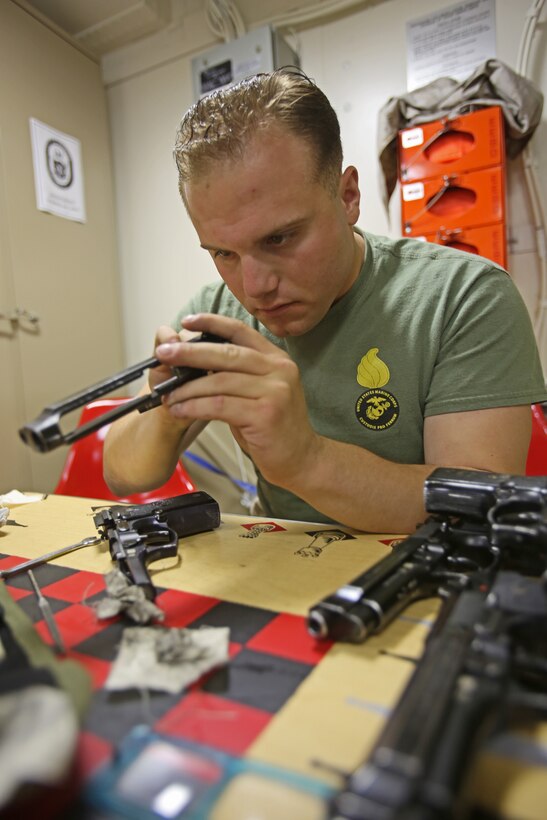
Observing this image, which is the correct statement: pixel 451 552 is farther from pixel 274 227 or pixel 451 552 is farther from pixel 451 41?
pixel 451 41

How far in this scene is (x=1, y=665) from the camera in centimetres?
46

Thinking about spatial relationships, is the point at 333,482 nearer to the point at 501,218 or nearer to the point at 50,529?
the point at 50,529

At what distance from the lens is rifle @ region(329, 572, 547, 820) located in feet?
0.93

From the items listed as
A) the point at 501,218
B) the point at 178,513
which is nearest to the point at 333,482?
the point at 178,513

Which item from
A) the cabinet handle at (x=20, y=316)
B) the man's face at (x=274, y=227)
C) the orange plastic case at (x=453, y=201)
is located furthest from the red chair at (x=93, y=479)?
the orange plastic case at (x=453, y=201)

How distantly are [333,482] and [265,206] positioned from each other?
1.42 ft

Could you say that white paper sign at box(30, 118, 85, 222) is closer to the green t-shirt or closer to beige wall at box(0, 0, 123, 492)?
beige wall at box(0, 0, 123, 492)

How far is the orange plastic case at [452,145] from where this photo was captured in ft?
5.43

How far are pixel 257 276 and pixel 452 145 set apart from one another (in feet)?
4.12

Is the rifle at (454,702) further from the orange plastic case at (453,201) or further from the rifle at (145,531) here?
the orange plastic case at (453,201)

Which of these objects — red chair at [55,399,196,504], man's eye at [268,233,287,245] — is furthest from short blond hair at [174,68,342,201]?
red chair at [55,399,196,504]

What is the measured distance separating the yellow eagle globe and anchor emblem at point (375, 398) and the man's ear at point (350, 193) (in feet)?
0.87

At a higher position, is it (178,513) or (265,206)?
(265,206)

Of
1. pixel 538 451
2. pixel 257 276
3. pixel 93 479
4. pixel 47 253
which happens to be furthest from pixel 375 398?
pixel 47 253
